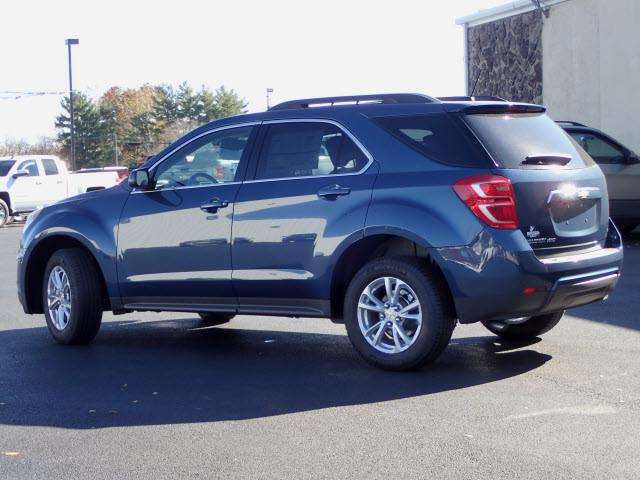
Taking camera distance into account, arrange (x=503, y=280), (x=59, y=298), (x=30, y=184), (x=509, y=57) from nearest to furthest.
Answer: (x=503, y=280) < (x=59, y=298) < (x=509, y=57) < (x=30, y=184)

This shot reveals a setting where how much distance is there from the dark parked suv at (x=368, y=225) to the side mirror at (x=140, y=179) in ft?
0.04

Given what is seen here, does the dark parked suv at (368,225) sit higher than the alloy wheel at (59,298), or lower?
higher

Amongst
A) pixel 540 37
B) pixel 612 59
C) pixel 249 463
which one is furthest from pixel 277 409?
pixel 540 37

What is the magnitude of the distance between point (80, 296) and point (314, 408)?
309 cm

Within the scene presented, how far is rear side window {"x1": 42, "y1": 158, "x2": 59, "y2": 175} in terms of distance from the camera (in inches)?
1240

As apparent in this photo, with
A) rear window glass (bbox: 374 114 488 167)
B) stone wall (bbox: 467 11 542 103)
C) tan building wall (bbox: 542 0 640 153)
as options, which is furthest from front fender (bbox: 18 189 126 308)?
stone wall (bbox: 467 11 542 103)

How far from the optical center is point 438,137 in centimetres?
717

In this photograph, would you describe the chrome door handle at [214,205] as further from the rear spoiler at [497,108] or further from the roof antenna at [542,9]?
the roof antenna at [542,9]

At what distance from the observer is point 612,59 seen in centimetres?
2358

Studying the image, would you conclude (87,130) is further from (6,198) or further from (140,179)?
(140,179)

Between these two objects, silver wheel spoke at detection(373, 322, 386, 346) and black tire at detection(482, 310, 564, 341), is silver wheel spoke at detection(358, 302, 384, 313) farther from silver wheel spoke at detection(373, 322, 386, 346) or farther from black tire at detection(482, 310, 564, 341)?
black tire at detection(482, 310, 564, 341)

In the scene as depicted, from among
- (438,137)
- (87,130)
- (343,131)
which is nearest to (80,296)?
(343,131)

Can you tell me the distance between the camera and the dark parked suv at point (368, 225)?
6.87 meters

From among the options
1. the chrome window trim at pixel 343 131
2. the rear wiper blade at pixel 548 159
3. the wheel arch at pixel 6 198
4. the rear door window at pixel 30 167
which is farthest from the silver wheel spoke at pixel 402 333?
the rear door window at pixel 30 167
